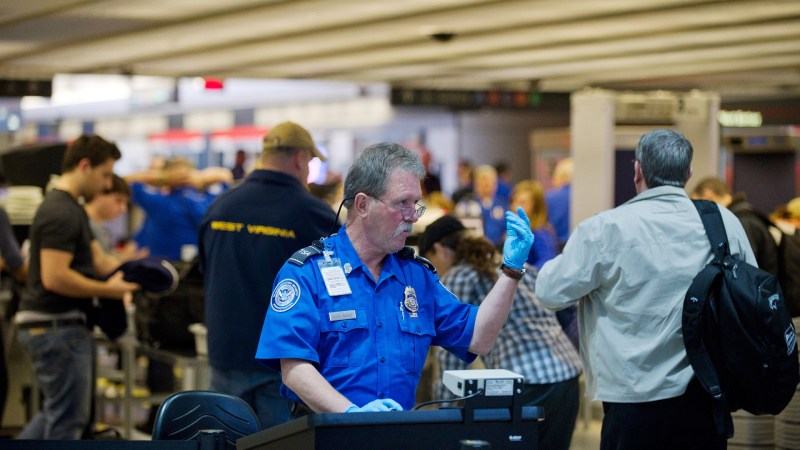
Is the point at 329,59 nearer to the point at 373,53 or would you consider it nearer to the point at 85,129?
the point at 373,53

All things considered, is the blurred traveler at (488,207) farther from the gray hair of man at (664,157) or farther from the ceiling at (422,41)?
the gray hair of man at (664,157)

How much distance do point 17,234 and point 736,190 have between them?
20.1 ft

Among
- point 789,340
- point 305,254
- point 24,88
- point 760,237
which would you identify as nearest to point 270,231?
point 305,254

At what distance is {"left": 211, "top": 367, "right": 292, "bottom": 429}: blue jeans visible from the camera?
439 centimetres

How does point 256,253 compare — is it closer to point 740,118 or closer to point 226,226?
point 226,226

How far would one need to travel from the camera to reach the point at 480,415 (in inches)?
86.0

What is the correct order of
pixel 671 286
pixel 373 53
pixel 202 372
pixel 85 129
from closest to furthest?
pixel 671 286
pixel 202 372
pixel 373 53
pixel 85 129

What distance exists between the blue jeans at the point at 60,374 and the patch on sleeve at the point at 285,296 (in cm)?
315

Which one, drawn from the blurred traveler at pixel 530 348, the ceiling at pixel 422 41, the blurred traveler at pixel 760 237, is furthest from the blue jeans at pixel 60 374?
the ceiling at pixel 422 41

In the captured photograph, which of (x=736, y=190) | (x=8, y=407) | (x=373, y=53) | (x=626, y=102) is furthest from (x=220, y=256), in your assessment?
(x=373, y=53)

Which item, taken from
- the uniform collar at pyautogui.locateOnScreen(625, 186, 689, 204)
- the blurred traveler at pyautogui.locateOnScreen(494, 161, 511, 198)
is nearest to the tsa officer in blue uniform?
the uniform collar at pyautogui.locateOnScreen(625, 186, 689, 204)

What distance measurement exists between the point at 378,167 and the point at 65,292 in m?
3.20

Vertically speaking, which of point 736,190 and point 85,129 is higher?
point 85,129

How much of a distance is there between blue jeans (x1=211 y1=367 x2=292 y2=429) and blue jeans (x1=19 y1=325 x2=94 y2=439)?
5.09 ft
